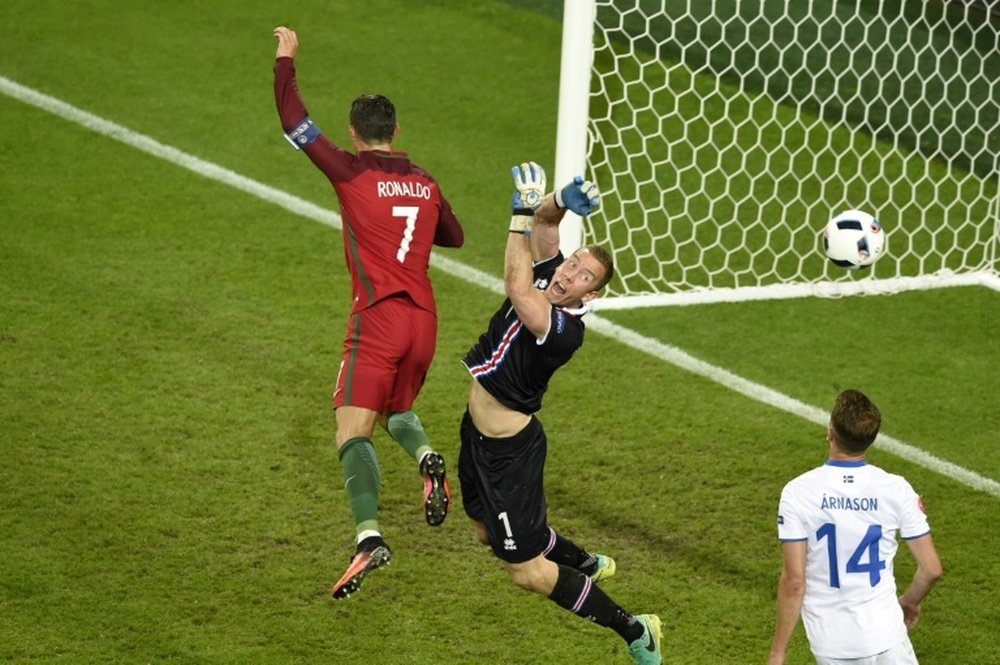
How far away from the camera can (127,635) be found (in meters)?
6.82

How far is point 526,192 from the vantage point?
606 cm

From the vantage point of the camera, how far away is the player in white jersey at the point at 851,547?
210 inches

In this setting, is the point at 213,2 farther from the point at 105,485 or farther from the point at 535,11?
the point at 105,485

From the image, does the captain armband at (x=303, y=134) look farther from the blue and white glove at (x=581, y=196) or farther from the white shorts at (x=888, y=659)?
the white shorts at (x=888, y=659)

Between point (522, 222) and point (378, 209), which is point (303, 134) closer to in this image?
point (378, 209)

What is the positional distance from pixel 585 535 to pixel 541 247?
1667mm

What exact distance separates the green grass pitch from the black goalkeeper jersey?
1.10 metres

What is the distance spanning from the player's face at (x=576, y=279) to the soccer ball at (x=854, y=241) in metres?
2.40

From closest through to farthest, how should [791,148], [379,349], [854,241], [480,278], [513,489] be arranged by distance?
[513,489] → [379,349] → [854,241] → [480,278] → [791,148]

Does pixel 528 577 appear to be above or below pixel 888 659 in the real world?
below

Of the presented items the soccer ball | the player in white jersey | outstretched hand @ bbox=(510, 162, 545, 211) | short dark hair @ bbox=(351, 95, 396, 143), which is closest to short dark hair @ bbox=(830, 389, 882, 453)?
the player in white jersey

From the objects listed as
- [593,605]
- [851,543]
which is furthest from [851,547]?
[593,605]

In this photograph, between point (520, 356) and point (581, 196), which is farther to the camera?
point (520, 356)

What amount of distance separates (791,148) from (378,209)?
5.87 m
